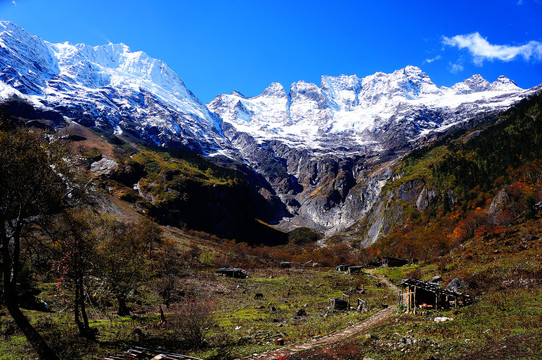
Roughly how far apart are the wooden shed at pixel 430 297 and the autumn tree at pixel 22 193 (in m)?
29.4

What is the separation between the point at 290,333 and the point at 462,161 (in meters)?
183

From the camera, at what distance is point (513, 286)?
2778 centimetres

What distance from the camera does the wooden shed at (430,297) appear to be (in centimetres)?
2693

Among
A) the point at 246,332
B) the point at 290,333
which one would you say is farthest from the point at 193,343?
the point at 290,333

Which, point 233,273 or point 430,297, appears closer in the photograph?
point 430,297

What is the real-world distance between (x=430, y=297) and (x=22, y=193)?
35.7 meters

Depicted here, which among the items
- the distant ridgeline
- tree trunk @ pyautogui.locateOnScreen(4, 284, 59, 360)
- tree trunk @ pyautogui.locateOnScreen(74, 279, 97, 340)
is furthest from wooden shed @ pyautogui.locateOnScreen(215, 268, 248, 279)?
tree trunk @ pyautogui.locateOnScreen(4, 284, 59, 360)

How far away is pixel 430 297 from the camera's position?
28.9 m

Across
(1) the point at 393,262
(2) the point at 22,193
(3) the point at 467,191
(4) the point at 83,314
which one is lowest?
(1) the point at 393,262

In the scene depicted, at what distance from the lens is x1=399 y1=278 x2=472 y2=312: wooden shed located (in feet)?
88.3

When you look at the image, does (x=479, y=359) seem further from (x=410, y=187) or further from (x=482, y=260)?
(x=410, y=187)

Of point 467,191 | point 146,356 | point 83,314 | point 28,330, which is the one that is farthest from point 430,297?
point 467,191

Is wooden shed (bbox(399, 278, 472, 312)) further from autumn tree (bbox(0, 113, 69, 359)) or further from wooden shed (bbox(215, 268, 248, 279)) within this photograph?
wooden shed (bbox(215, 268, 248, 279))

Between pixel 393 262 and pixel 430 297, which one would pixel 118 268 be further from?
pixel 393 262
